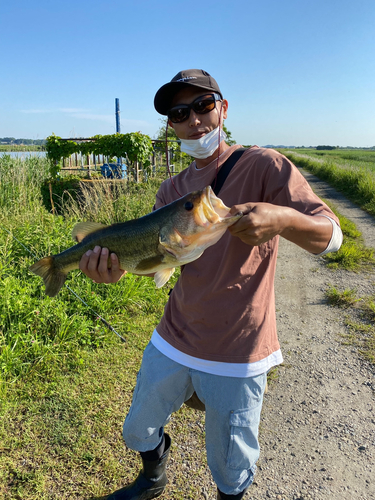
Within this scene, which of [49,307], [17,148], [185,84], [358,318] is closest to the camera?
[185,84]

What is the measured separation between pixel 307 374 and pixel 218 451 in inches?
97.6

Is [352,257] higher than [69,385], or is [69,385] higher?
[352,257]

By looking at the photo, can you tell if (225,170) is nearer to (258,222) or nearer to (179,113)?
(179,113)

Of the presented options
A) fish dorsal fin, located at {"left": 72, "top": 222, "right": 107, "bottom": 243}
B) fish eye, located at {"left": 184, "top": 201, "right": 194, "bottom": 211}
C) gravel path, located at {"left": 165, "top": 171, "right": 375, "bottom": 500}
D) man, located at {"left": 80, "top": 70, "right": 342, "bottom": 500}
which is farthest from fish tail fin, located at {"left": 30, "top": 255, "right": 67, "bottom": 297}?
gravel path, located at {"left": 165, "top": 171, "right": 375, "bottom": 500}

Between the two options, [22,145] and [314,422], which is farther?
[22,145]

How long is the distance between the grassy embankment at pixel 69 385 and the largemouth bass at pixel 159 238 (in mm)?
1460

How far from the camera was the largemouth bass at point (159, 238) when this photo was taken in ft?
5.70

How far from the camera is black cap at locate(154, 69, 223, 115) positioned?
223 cm

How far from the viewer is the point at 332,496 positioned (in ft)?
8.66

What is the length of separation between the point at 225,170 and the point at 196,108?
0.54m

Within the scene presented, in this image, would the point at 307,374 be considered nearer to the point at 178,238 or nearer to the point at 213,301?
the point at 213,301

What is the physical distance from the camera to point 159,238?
204cm

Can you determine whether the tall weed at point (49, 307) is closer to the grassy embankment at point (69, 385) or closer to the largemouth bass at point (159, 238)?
the grassy embankment at point (69, 385)

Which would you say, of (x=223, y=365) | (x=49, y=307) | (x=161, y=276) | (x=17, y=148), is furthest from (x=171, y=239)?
(x=17, y=148)
